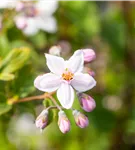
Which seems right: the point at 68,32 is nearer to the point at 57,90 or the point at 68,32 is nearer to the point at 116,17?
the point at 116,17

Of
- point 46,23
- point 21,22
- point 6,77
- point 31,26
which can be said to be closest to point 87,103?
point 6,77

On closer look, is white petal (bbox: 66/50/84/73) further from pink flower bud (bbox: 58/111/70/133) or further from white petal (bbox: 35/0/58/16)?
white petal (bbox: 35/0/58/16)

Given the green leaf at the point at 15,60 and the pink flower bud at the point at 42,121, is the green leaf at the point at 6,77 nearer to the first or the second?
the green leaf at the point at 15,60

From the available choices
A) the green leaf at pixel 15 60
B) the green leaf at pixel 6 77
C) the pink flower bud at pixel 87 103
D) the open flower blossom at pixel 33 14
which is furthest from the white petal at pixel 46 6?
the pink flower bud at pixel 87 103

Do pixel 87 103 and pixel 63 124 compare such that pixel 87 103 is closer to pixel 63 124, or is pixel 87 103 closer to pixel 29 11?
pixel 63 124

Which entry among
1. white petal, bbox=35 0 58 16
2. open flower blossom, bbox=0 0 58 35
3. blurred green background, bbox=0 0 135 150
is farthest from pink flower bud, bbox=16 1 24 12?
blurred green background, bbox=0 0 135 150

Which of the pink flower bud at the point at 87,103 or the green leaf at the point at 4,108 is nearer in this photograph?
the pink flower bud at the point at 87,103
